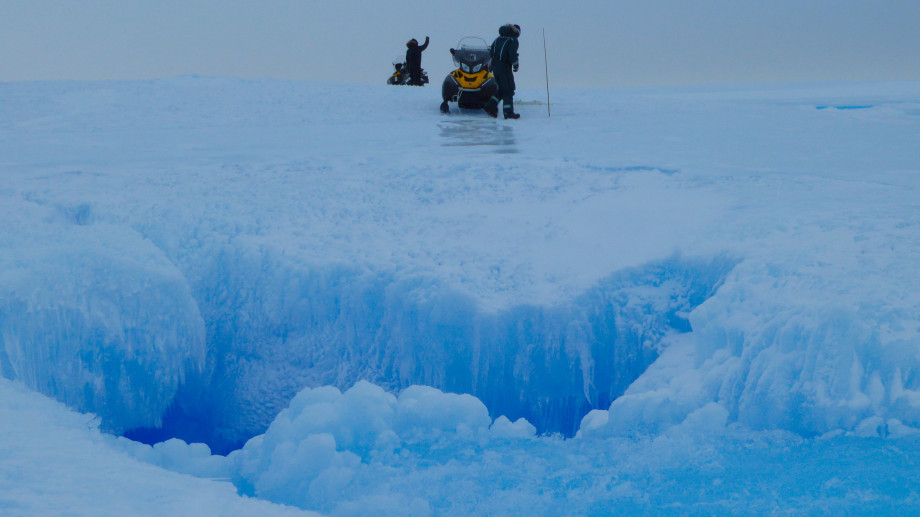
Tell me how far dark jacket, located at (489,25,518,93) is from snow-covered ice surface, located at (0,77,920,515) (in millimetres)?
3440

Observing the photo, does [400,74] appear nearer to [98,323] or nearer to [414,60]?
[414,60]

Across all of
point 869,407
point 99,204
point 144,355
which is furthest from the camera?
point 99,204

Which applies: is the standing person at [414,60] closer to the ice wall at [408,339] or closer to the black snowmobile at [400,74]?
the black snowmobile at [400,74]

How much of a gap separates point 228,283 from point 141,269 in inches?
23.2

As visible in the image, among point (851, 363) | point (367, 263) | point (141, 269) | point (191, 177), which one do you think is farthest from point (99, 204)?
point (851, 363)

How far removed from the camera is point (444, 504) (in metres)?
3.32

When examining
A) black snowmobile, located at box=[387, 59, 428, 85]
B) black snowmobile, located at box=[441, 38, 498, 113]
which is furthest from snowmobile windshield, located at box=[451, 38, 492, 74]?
black snowmobile, located at box=[387, 59, 428, 85]

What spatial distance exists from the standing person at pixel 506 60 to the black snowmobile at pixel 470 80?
268 millimetres

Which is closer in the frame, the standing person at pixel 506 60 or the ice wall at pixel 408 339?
the ice wall at pixel 408 339

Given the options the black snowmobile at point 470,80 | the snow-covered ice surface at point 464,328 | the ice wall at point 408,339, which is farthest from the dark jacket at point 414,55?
the ice wall at point 408,339

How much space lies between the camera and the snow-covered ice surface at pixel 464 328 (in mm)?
3416

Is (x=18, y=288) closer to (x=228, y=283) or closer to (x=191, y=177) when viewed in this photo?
(x=228, y=283)

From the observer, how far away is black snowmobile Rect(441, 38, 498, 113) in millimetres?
12250

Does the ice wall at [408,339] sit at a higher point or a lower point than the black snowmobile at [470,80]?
lower
